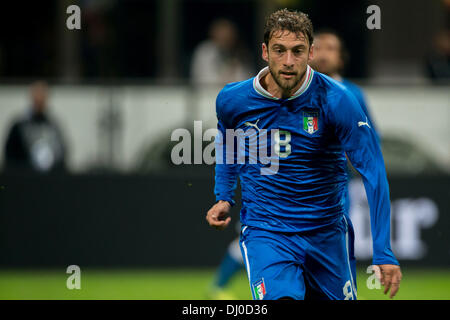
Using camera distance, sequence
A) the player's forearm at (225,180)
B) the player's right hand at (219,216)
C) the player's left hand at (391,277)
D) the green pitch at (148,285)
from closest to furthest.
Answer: the player's left hand at (391,277), the player's right hand at (219,216), the player's forearm at (225,180), the green pitch at (148,285)

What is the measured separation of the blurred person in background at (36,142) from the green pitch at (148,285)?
1.35m

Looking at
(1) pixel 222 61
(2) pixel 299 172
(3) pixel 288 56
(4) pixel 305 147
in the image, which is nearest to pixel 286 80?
(3) pixel 288 56

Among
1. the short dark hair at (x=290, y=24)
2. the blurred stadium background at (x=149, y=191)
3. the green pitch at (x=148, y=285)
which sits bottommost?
the green pitch at (x=148, y=285)

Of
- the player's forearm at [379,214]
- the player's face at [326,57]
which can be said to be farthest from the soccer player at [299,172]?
the player's face at [326,57]

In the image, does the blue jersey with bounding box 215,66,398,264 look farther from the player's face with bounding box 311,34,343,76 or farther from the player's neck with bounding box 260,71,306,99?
the player's face with bounding box 311,34,343,76

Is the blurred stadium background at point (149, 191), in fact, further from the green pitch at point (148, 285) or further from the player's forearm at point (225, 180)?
the player's forearm at point (225, 180)

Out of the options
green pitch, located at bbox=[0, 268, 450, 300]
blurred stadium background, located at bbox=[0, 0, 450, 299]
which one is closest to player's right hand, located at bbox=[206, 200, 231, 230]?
green pitch, located at bbox=[0, 268, 450, 300]

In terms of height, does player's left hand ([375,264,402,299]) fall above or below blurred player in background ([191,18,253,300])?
below

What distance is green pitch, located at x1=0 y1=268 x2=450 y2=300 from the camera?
352 inches

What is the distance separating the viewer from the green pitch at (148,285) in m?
8.95

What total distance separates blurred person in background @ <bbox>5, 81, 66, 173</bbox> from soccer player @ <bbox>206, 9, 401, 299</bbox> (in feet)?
19.8

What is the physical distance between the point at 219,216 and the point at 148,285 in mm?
4826
